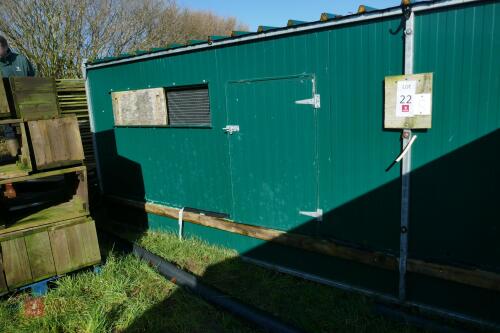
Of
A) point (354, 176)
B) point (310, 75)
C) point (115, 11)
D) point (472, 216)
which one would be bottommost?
point (472, 216)

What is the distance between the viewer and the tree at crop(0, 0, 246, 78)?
14125 mm

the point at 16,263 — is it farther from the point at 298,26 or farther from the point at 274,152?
the point at 298,26

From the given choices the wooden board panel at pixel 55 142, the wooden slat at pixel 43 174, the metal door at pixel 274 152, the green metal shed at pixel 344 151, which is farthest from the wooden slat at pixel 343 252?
the wooden board panel at pixel 55 142

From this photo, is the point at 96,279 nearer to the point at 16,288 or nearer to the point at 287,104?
the point at 16,288

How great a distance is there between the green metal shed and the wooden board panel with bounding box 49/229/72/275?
1949mm

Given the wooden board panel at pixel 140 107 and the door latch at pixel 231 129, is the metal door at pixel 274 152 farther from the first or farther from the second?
the wooden board panel at pixel 140 107

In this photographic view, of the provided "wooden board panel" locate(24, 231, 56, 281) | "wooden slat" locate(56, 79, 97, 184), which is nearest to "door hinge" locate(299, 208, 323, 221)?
"wooden board panel" locate(24, 231, 56, 281)

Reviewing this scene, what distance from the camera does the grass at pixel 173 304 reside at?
395 centimetres

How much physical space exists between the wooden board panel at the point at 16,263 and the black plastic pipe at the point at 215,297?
146 cm

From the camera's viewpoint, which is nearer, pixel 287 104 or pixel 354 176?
pixel 354 176

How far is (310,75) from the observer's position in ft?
14.4

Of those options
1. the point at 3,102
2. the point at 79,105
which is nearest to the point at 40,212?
the point at 3,102

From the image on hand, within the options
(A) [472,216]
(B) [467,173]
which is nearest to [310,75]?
(B) [467,173]

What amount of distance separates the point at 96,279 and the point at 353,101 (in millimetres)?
3713
